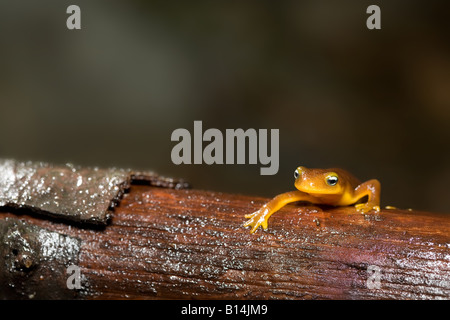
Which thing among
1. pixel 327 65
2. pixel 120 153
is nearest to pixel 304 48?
pixel 327 65

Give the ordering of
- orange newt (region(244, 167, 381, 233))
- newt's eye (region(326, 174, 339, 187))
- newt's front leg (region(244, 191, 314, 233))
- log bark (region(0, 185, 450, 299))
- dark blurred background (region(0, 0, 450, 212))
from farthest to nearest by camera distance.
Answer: dark blurred background (region(0, 0, 450, 212))
newt's eye (region(326, 174, 339, 187))
orange newt (region(244, 167, 381, 233))
newt's front leg (region(244, 191, 314, 233))
log bark (region(0, 185, 450, 299))

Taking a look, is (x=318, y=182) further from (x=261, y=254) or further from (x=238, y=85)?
(x=238, y=85)

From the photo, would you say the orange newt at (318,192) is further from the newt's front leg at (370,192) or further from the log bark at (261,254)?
the log bark at (261,254)

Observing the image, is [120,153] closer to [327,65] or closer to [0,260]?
[327,65]

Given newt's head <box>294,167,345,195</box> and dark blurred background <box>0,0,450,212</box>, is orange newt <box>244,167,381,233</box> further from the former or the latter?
dark blurred background <box>0,0,450,212</box>

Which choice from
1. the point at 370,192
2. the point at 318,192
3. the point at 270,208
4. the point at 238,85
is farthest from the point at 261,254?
the point at 238,85

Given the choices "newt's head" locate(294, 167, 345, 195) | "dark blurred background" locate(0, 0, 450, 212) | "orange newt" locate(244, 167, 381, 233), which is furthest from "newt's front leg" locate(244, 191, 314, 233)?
"dark blurred background" locate(0, 0, 450, 212)
